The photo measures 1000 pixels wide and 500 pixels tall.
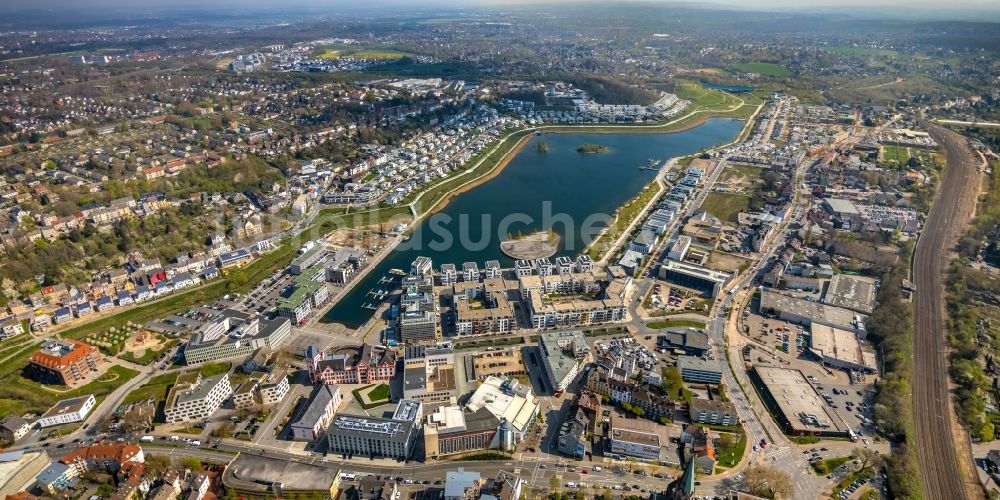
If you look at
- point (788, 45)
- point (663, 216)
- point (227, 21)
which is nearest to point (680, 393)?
point (663, 216)

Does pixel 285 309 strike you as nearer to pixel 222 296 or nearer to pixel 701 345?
pixel 222 296

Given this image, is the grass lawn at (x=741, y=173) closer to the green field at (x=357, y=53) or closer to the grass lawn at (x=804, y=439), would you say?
the grass lawn at (x=804, y=439)

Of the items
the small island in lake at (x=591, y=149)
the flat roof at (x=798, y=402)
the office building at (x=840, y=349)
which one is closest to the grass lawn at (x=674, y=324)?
the flat roof at (x=798, y=402)

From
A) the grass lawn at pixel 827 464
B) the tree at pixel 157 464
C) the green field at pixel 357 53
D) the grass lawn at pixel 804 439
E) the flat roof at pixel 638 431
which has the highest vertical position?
the green field at pixel 357 53

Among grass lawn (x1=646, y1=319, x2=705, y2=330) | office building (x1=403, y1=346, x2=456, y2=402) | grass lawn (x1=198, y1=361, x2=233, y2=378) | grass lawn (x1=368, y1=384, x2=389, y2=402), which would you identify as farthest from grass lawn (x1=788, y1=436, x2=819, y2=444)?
grass lawn (x1=198, y1=361, x2=233, y2=378)

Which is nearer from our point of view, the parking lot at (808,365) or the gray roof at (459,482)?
the gray roof at (459,482)

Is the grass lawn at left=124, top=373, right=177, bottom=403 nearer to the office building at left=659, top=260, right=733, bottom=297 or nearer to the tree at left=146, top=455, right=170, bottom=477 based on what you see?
the tree at left=146, top=455, right=170, bottom=477

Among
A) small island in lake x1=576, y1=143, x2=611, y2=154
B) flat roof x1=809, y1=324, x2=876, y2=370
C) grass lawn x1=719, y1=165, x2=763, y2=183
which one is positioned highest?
small island in lake x1=576, y1=143, x2=611, y2=154
